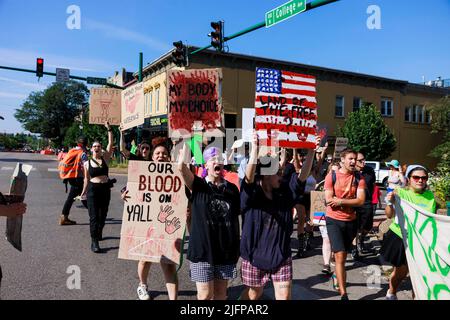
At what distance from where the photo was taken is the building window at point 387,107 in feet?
108

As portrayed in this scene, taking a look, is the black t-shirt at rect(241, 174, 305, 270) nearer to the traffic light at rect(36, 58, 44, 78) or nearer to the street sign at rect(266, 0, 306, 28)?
the street sign at rect(266, 0, 306, 28)

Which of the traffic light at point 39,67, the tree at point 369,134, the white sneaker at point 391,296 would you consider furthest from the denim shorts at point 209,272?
Result: the tree at point 369,134

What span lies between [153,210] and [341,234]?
7.31 ft

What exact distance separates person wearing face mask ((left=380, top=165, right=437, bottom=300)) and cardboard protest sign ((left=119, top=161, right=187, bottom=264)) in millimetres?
2321

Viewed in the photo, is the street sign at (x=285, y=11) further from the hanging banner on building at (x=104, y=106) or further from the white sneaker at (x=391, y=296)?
the white sneaker at (x=391, y=296)

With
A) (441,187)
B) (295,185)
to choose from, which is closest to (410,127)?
(441,187)

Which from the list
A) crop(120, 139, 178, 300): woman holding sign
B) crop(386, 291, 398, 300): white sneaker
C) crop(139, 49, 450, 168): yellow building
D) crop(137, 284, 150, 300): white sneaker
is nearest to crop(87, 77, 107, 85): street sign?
crop(139, 49, 450, 168): yellow building

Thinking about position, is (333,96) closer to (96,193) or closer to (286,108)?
(96,193)

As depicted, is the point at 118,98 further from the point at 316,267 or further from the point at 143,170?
the point at 316,267

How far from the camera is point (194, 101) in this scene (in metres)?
4.26

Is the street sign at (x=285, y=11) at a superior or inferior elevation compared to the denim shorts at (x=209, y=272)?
superior

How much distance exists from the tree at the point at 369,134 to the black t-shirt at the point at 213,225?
25.1 m

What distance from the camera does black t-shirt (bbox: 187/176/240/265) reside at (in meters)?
3.38

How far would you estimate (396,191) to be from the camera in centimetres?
425
